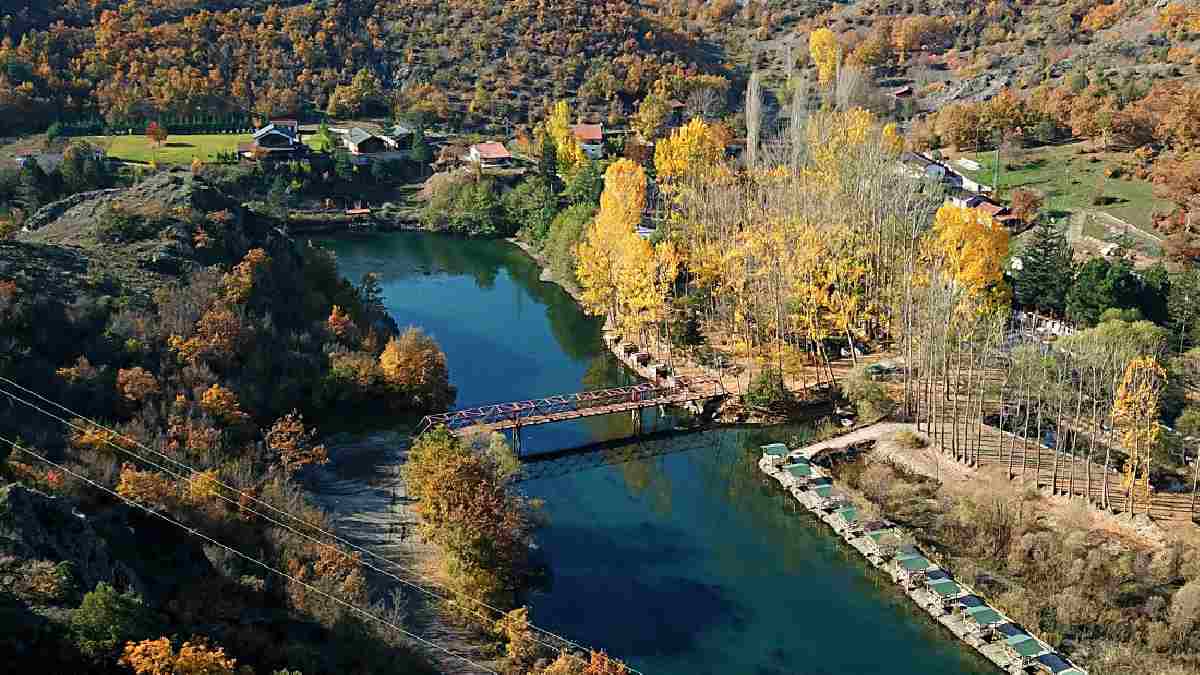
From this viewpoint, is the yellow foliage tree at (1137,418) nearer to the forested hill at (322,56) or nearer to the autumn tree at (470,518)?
the autumn tree at (470,518)

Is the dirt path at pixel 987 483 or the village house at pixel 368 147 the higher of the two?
the village house at pixel 368 147

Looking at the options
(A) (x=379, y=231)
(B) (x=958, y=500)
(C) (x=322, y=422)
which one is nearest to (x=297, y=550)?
(C) (x=322, y=422)

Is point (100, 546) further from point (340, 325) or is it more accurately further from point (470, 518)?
point (340, 325)

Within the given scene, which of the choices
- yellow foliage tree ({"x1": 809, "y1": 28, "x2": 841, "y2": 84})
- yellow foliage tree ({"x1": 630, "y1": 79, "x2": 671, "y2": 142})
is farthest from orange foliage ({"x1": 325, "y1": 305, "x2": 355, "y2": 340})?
yellow foliage tree ({"x1": 630, "y1": 79, "x2": 671, "y2": 142})

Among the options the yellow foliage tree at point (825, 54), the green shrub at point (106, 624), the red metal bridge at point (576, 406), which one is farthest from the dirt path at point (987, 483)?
the yellow foliage tree at point (825, 54)

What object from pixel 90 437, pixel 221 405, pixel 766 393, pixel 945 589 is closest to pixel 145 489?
pixel 90 437

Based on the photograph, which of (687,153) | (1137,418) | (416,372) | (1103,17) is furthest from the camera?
(1103,17)
